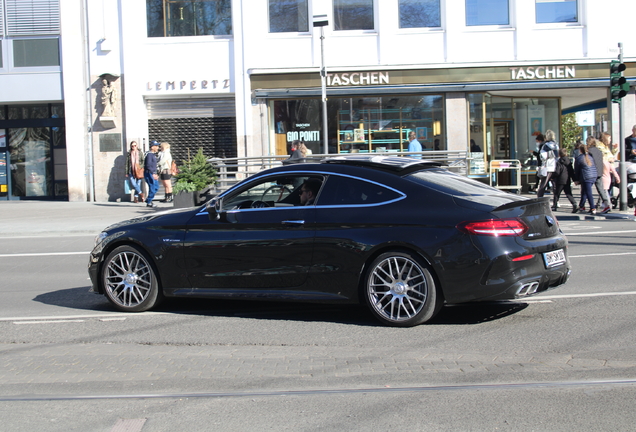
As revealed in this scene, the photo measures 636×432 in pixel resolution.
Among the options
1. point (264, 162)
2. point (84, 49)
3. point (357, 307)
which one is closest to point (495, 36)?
point (264, 162)

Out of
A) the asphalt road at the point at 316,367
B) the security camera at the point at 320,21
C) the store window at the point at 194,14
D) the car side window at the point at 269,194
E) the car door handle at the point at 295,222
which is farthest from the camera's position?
the store window at the point at 194,14

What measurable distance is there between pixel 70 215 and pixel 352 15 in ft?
35.4

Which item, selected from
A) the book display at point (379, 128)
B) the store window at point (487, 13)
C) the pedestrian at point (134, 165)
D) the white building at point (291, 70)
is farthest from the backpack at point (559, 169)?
the pedestrian at point (134, 165)

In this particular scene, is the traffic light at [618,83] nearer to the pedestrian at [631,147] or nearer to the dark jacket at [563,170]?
the pedestrian at [631,147]

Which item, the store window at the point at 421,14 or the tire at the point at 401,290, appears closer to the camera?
the tire at the point at 401,290

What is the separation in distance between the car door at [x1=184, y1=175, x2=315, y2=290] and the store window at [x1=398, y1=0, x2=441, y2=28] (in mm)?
17520

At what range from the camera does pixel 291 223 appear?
681cm

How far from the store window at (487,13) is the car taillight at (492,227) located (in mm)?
18465

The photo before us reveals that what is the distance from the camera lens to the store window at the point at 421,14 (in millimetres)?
23312

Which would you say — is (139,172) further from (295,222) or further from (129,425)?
(129,425)

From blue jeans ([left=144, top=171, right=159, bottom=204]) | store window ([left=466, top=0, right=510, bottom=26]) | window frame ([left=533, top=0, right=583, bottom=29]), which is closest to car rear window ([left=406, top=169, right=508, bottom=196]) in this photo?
blue jeans ([left=144, top=171, right=159, bottom=204])

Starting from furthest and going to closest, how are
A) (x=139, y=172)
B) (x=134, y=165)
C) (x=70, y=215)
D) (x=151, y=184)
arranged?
(x=139, y=172) < (x=134, y=165) < (x=151, y=184) < (x=70, y=215)

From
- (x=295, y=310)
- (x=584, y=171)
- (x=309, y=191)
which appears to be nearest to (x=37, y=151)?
(x=584, y=171)

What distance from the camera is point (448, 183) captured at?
6750mm
